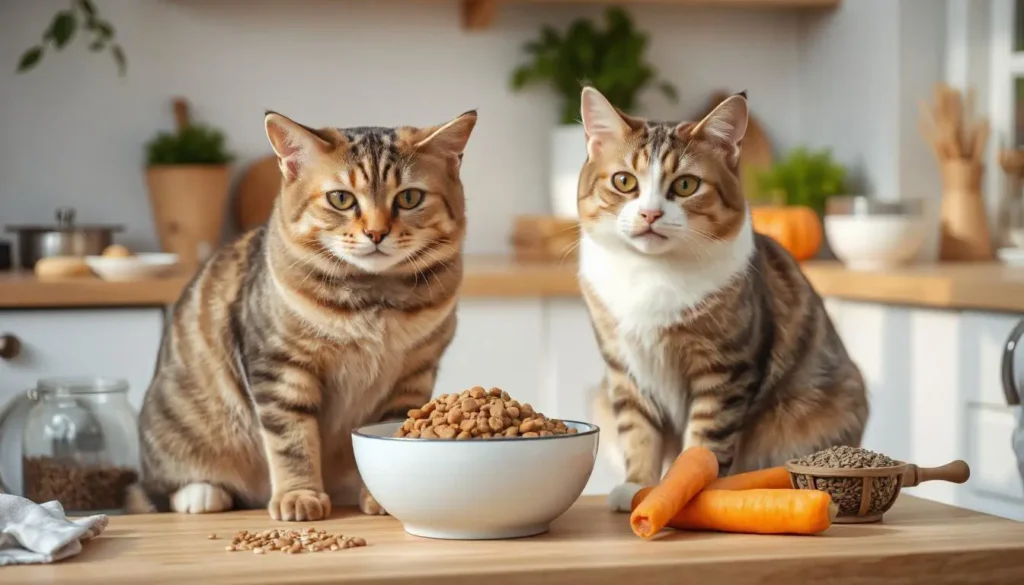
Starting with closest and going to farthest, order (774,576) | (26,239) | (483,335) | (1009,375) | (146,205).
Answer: (774,576), (1009,375), (483,335), (26,239), (146,205)

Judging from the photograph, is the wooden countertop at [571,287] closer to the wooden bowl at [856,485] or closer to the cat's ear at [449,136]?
the wooden bowl at [856,485]

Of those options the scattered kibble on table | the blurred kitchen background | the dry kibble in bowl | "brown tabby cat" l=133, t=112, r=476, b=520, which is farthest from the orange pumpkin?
the scattered kibble on table

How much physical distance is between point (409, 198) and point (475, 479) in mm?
355

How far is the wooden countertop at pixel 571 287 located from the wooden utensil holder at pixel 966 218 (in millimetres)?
224

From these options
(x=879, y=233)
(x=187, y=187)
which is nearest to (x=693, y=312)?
(x=879, y=233)

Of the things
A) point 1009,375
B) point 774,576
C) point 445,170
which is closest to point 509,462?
point 774,576

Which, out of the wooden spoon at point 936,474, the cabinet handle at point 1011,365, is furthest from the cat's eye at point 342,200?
the cabinet handle at point 1011,365

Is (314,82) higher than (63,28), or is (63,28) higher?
(63,28)

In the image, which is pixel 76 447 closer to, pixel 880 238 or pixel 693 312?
pixel 693 312

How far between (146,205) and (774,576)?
2.68 m

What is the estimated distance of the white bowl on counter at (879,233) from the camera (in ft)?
9.73

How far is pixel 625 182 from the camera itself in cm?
146

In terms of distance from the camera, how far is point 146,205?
3396mm

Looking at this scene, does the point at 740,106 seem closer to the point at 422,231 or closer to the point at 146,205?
the point at 422,231
